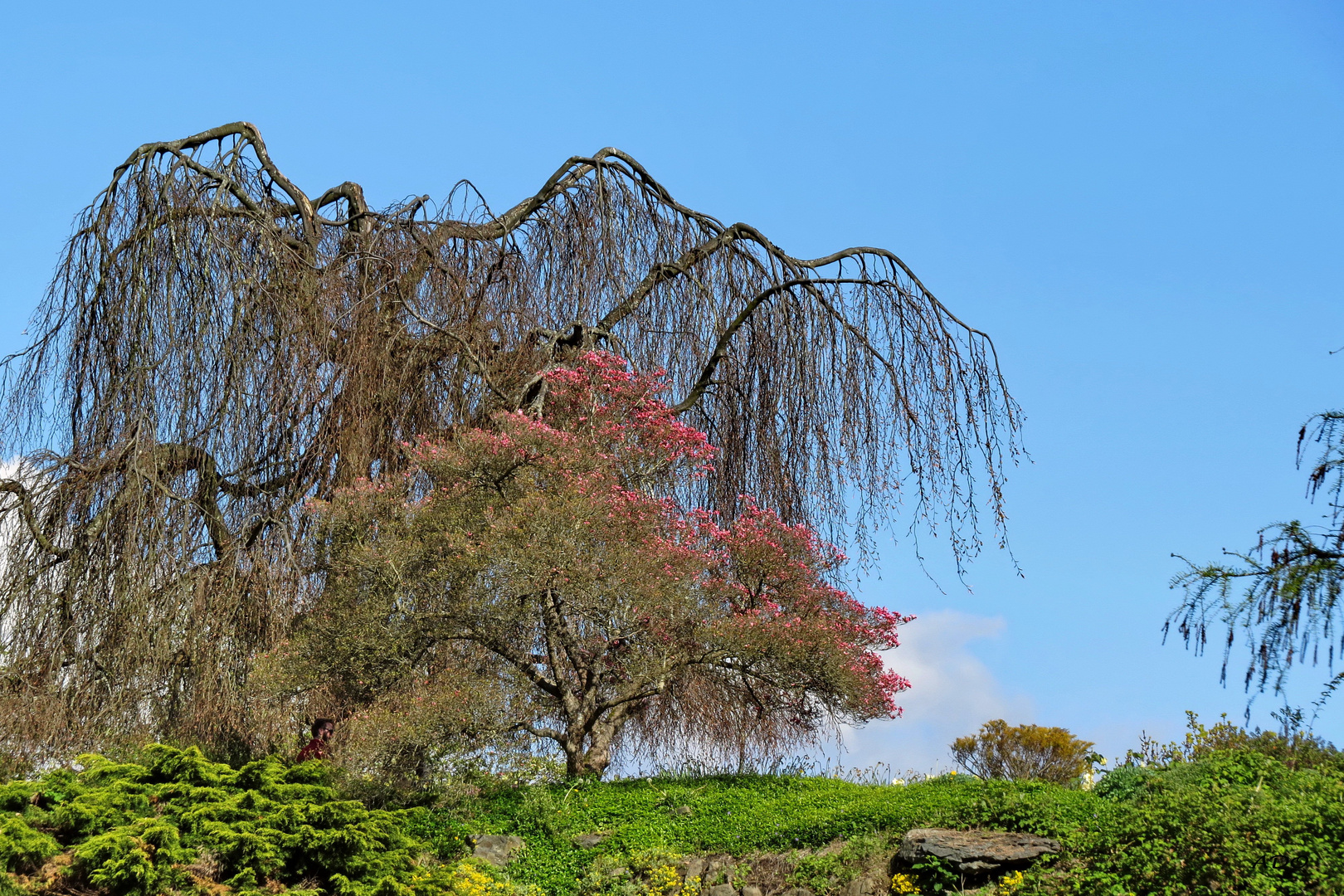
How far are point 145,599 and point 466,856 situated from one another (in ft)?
9.51

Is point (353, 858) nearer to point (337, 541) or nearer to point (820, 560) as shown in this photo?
point (337, 541)

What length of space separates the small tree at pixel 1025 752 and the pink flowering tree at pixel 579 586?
3.21 feet

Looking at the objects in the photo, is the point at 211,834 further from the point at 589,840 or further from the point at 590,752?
the point at 590,752

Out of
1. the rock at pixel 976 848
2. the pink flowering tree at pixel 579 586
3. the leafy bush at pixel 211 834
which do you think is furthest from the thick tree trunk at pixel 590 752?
the rock at pixel 976 848

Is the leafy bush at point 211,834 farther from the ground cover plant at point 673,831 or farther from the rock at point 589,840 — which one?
the rock at point 589,840

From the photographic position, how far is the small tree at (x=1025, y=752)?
9.04 m

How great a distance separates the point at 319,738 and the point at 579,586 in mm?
2490

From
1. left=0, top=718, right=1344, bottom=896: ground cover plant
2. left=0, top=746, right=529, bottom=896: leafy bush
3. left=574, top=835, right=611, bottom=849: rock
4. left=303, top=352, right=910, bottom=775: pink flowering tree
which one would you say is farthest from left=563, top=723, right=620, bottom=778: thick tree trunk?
left=0, top=746, right=529, bottom=896: leafy bush

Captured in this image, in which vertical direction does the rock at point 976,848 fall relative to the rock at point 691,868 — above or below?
above

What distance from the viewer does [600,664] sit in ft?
30.6

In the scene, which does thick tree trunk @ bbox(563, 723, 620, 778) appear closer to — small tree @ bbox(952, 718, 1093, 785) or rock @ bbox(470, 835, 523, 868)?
rock @ bbox(470, 835, 523, 868)

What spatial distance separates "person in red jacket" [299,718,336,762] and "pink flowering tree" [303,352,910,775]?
1.24 ft

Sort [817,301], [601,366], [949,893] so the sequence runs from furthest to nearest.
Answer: [817,301] < [601,366] < [949,893]

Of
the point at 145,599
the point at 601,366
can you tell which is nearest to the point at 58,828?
the point at 145,599
